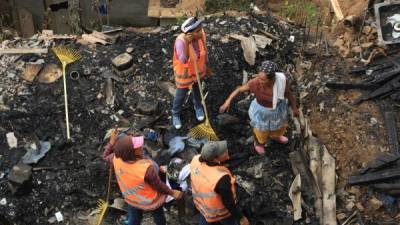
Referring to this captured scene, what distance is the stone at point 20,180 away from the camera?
624 centimetres

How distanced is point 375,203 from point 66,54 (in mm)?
5202

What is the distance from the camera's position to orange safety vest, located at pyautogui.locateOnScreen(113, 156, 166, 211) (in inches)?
197

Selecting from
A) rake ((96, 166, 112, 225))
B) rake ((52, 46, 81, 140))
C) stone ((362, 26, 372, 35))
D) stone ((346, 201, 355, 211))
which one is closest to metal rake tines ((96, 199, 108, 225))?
rake ((96, 166, 112, 225))

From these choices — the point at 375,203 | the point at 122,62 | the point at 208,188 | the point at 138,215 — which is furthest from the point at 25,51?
the point at 375,203

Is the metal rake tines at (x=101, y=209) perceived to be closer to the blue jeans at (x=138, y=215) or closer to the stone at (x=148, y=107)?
the blue jeans at (x=138, y=215)

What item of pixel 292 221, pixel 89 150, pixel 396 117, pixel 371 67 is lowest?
pixel 292 221

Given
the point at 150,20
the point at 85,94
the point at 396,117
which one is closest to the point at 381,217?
the point at 396,117

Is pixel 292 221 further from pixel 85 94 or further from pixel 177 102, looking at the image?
pixel 85 94

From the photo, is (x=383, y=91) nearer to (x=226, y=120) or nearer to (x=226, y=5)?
(x=226, y=120)

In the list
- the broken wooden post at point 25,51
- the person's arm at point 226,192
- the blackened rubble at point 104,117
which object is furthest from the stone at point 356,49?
the broken wooden post at point 25,51

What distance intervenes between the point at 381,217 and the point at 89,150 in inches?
158

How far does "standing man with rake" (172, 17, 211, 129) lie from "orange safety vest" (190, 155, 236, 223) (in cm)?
179

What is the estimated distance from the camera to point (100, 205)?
6.33 m

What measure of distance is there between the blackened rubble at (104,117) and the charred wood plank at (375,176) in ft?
2.61
